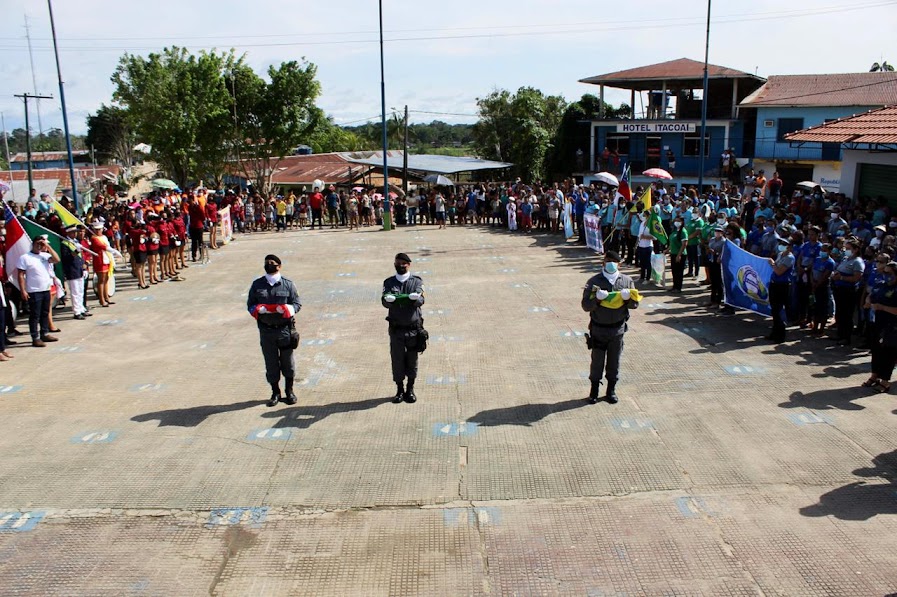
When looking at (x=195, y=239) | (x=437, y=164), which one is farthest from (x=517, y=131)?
(x=195, y=239)

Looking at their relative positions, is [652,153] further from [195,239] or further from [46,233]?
[46,233]

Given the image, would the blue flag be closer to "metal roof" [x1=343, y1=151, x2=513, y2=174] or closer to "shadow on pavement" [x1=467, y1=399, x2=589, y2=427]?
"shadow on pavement" [x1=467, y1=399, x2=589, y2=427]

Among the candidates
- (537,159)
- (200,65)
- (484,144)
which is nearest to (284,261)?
(200,65)

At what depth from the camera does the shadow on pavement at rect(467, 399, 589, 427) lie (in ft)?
27.5

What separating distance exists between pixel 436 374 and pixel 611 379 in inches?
99.1

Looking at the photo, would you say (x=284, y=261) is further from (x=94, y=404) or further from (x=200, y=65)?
(x=200, y=65)

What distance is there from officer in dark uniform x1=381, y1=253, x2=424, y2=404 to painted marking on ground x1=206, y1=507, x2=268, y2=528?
9.48ft

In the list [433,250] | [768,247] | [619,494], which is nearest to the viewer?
[619,494]

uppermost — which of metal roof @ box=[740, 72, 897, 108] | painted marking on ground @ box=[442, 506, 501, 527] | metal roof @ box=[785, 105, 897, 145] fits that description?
metal roof @ box=[740, 72, 897, 108]

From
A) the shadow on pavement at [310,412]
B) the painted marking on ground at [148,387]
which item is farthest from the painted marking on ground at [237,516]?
the painted marking on ground at [148,387]

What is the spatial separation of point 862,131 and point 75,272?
16.5 meters

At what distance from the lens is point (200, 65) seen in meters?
33.1

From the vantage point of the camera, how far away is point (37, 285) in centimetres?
1198

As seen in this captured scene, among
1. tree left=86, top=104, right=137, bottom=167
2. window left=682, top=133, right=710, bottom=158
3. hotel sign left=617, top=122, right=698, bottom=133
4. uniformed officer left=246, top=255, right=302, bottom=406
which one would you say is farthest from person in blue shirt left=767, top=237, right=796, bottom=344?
tree left=86, top=104, right=137, bottom=167
